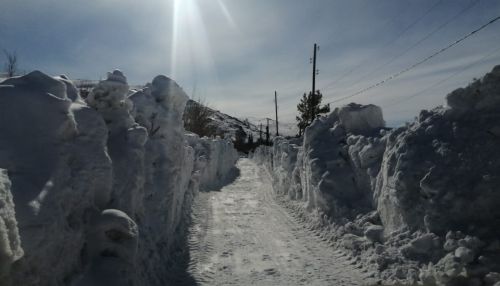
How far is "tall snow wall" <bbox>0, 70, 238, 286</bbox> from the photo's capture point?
3439mm

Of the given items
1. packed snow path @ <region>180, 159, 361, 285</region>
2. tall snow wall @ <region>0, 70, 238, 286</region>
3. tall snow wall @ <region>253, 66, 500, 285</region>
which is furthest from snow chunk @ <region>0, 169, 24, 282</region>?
tall snow wall @ <region>253, 66, 500, 285</region>

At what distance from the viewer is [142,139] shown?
7.13m

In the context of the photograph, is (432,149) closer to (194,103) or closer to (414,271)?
(414,271)

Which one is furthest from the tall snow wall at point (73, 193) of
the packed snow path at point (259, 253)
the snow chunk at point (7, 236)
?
the packed snow path at point (259, 253)

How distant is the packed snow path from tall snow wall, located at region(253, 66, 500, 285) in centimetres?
61

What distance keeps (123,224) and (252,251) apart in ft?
12.8

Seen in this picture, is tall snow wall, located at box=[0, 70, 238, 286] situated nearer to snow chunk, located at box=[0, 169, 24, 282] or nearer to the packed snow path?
snow chunk, located at box=[0, 169, 24, 282]

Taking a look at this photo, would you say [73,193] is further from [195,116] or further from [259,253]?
[195,116]

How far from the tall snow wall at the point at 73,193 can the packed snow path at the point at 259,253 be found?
108 centimetres

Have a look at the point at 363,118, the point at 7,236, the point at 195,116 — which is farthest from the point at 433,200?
the point at 195,116

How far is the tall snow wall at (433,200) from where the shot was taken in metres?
5.26

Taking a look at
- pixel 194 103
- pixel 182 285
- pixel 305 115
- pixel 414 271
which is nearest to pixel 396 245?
pixel 414 271

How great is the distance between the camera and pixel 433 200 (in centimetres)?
607

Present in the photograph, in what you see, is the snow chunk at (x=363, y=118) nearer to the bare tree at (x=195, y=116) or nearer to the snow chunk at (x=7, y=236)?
the snow chunk at (x=7, y=236)
